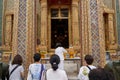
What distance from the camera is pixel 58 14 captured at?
15883mm

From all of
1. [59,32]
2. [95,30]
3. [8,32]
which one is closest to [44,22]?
[59,32]

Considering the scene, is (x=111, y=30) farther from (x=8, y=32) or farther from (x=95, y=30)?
(x=8, y=32)

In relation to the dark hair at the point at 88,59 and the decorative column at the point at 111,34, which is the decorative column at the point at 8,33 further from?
the dark hair at the point at 88,59

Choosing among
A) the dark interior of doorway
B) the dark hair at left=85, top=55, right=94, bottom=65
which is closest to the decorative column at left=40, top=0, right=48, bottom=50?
the dark interior of doorway

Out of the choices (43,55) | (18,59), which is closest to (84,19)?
(43,55)

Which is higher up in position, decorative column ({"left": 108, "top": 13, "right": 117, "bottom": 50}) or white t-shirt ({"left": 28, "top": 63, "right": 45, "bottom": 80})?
decorative column ({"left": 108, "top": 13, "right": 117, "bottom": 50})

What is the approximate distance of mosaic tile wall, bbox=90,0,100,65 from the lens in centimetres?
1015

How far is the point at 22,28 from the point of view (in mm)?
10383

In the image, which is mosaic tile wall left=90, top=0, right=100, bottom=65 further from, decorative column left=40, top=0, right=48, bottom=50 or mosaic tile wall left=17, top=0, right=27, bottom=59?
decorative column left=40, top=0, right=48, bottom=50

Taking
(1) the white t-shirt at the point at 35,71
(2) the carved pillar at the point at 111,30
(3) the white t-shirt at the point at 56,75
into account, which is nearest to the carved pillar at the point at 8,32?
(2) the carved pillar at the point at 111,30

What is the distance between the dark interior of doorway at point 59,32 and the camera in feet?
53.0

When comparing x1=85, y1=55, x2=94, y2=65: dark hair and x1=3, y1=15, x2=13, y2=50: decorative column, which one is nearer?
x1=85, y1=55, x2=94, y2=65: dark hair

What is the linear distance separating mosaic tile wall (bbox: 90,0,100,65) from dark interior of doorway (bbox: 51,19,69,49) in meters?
5.55

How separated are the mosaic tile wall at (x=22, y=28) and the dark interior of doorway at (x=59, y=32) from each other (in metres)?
5.57
